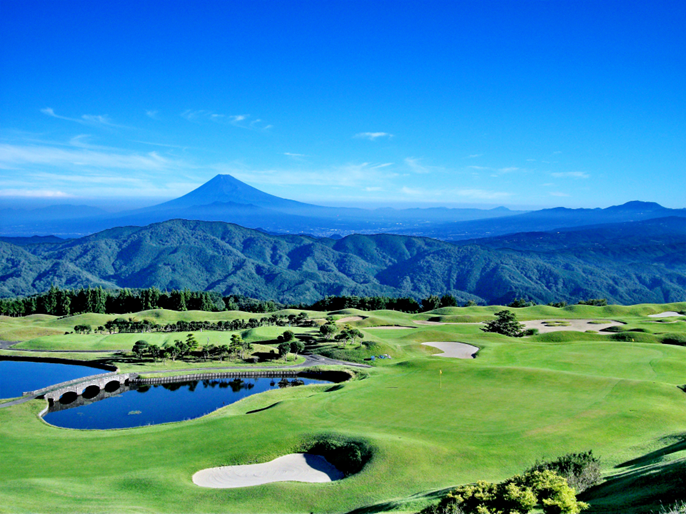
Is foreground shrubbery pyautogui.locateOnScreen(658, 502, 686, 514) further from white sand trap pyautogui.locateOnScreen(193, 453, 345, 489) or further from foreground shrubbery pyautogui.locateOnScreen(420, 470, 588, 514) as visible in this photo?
white sand trap pyautogui.locateOnScreen(193, 453, 345, 489)

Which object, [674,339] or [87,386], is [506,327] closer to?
[674,339]

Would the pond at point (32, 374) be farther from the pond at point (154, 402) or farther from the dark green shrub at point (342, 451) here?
the dark green shrub at point (342, 451)

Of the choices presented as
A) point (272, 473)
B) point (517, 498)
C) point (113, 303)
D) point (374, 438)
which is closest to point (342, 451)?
point (374, 438)

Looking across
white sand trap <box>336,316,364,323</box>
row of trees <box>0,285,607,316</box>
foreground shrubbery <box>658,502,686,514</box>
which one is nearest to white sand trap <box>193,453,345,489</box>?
foreground shrubbery <box>658,502,686,514</box>

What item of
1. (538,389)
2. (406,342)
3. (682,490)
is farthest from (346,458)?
(406,342)

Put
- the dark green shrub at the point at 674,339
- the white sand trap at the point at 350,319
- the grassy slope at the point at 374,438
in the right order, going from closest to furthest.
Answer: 1. the grassy slope at the point at 374,438
2. the dark green shrub at the point at 674,339
3. the white sand trap at the point at 350,319

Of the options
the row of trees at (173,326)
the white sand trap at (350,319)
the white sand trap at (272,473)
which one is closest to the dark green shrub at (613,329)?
the white sand trap at (350,319)
